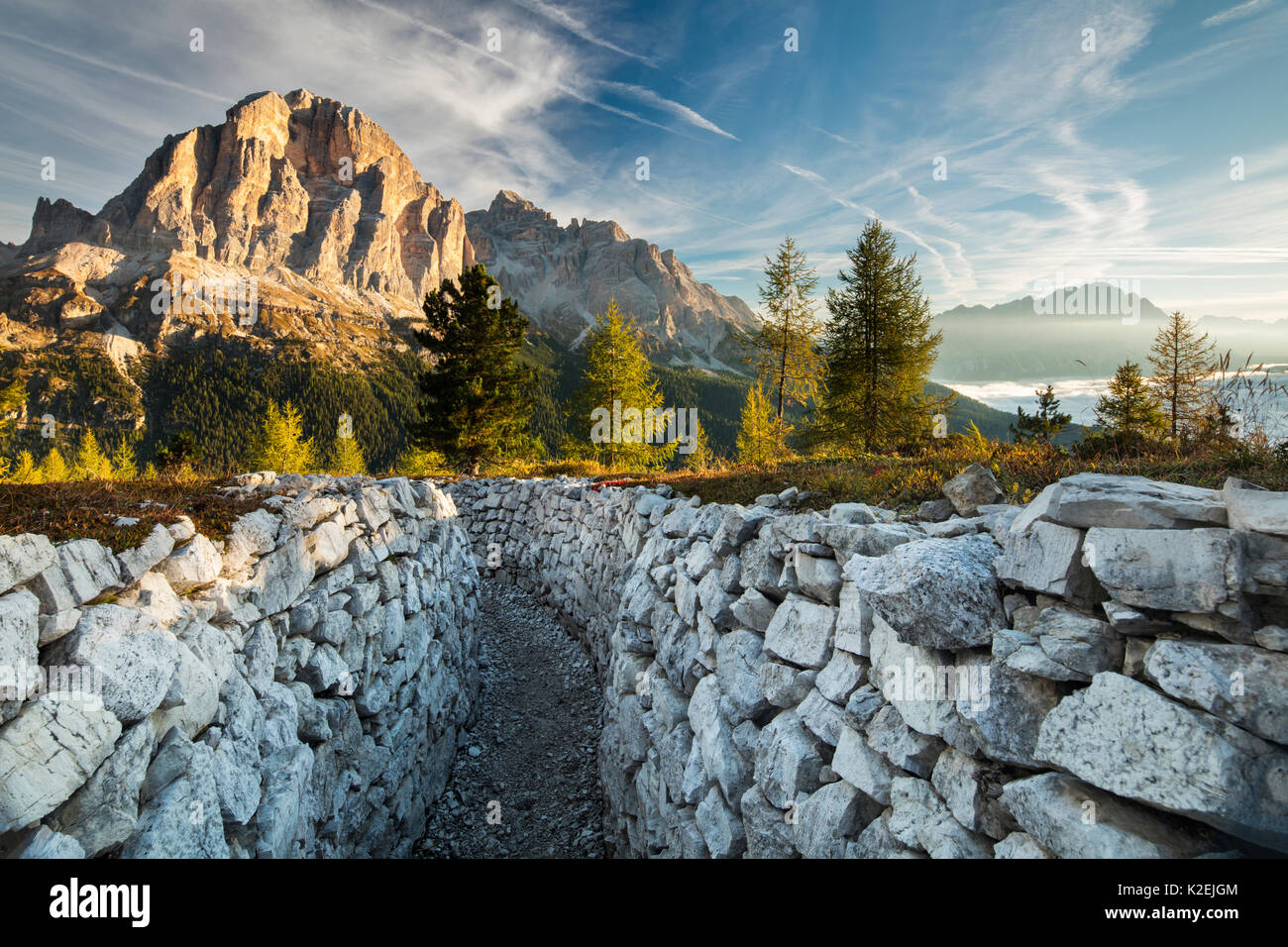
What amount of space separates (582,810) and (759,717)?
426cm

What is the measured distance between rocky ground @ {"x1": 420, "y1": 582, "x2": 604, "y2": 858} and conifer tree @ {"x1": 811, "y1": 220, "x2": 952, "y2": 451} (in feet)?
46.8

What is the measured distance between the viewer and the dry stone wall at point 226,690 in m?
2.63

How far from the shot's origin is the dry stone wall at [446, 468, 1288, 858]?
208 centimetres

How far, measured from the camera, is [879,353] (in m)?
19.9

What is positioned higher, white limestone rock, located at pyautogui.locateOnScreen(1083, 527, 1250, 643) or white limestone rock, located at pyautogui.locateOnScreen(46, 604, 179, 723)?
white limestone rock, located at pyautogui.locateOnScreen(1083, 527, 1250, 643)

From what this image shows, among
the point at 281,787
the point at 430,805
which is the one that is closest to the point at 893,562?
the point at 281,787

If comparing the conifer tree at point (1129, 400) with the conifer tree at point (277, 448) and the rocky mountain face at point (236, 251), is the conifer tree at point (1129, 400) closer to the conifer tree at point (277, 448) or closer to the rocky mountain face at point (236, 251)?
the conifer tree at point (277, 448)

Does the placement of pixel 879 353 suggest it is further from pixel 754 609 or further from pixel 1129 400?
pixel 754 609

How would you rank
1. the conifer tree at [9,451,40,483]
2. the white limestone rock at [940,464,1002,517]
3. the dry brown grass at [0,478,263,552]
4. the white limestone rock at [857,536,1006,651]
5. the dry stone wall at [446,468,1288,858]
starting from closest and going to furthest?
the dry stone wall at [446,468,1288,858], the white limestone rock at [857,536,1006,651], the dry brown grass at [0,478,263,552], the white limestone rock at [940,464,1002,517], the conifer tree at [9,451,40,483]

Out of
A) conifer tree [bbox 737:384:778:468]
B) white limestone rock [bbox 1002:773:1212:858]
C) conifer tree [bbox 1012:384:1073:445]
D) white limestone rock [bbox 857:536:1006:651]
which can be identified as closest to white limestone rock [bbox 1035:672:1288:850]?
white limestone rock [bbox 1002:773:1212:858]

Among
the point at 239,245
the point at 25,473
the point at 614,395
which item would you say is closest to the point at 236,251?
the point at 239,245

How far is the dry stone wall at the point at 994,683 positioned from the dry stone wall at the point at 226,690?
3.45m

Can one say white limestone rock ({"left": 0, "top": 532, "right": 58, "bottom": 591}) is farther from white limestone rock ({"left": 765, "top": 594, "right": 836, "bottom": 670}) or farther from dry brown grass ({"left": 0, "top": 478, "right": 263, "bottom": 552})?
white limestone rock ({"left": 765, "top": 594, "right": 836, "bottom": 670})

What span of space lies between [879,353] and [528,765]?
1852 centimetres
